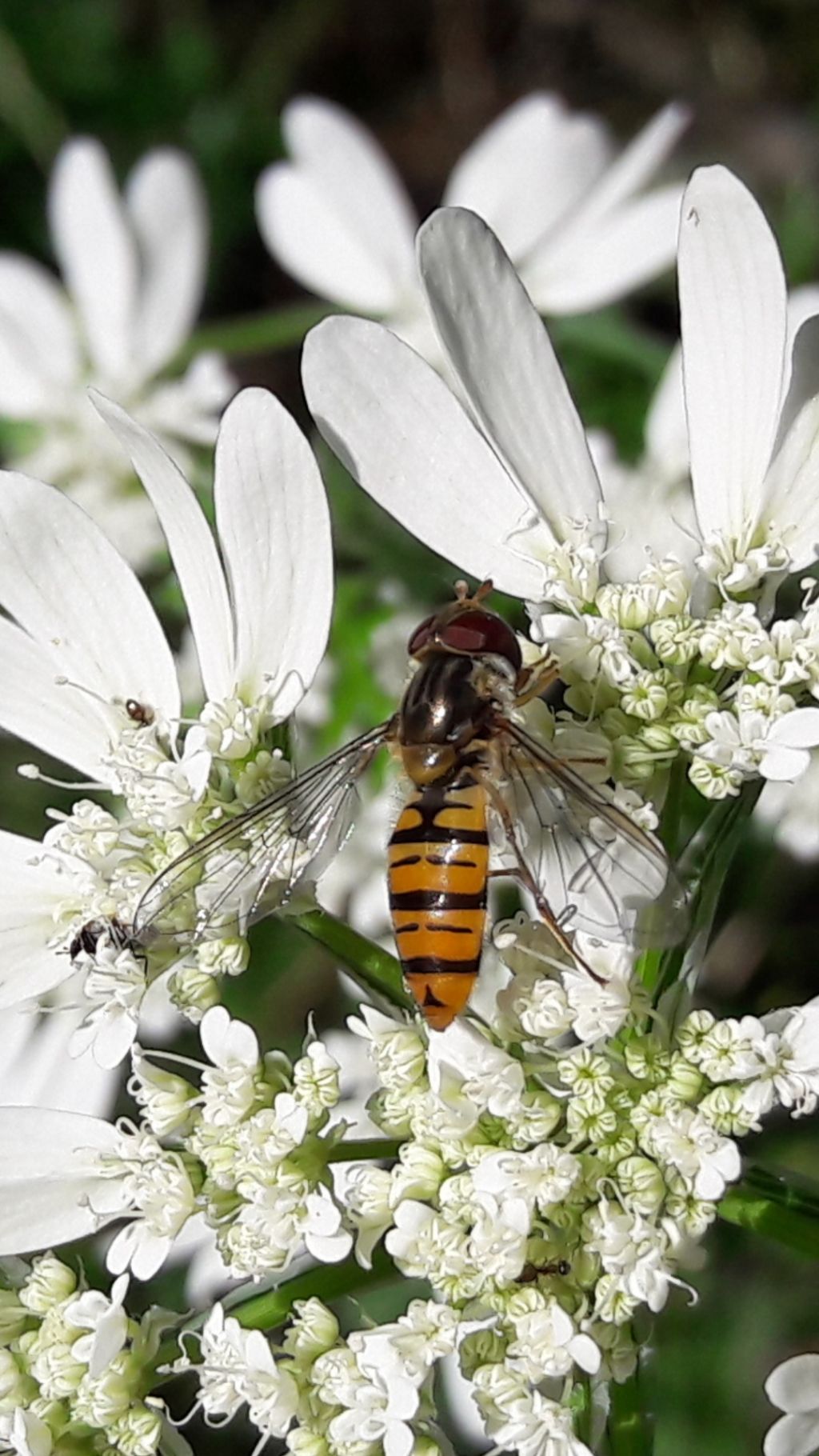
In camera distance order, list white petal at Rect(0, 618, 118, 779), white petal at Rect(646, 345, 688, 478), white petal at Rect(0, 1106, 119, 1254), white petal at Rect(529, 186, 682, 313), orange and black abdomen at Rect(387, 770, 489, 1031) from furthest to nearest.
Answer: white petal at Rect(529, 186, 682, 313) < white petal at Rect(646, 345, 688, 478) < white petal at Rect(0, 618, 118, 779) < white petal at Rect(0, 1106, 119, 1254) < orange and black abdomen at Rect(387, 770, 489, 1031)

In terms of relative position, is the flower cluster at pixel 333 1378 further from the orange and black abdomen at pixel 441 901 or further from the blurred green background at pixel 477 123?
the blurred green background at pixel 477 123

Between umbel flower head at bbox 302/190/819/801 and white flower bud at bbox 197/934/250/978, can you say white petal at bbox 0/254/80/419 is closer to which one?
umbel flower head at bbox 302/190/819/801

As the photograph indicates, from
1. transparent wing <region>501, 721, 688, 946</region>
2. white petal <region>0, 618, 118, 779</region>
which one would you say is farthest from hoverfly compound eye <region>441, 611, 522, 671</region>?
white petal <region>0, 618, 118, 779</region>

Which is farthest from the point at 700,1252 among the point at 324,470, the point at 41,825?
the point at 41,825

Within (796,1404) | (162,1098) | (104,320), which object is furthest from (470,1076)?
(104,320)

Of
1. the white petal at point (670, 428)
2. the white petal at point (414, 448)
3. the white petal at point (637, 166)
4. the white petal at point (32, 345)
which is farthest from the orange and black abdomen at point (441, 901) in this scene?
the white petal at point (32, 345)

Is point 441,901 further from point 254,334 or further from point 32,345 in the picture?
point 32,345

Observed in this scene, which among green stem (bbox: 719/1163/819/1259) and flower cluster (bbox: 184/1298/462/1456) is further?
green stem (bbox: 719/1163/819/1259)

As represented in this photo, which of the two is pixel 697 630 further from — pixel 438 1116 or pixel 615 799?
pixel 438 1116
